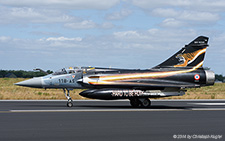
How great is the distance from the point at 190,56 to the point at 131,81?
16.0ft

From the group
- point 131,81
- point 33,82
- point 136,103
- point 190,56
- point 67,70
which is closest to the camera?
point 33,82

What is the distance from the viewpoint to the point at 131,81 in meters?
25.0

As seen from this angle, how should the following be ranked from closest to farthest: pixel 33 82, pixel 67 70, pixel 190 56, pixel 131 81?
pixel 33 82, pixel 131 81, pixel 67 70, pixel 190 56

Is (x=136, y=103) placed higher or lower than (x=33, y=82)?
lower

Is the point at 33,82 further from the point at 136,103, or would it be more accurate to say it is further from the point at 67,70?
the point at 136,103

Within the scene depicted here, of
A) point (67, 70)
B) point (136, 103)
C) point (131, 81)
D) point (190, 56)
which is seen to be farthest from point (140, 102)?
point (67, 70)

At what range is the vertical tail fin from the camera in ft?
87.1

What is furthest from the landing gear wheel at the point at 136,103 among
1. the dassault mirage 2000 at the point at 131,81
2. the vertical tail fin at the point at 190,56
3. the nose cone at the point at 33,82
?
the nose cone at the point at 33,82

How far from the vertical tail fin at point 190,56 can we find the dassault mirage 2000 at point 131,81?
1.30ft

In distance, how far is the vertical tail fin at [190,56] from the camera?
26562mm

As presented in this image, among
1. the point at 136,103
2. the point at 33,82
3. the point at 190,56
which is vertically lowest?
the point at 136,103

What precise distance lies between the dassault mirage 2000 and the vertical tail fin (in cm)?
40

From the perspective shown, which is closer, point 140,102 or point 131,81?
point 131,81
